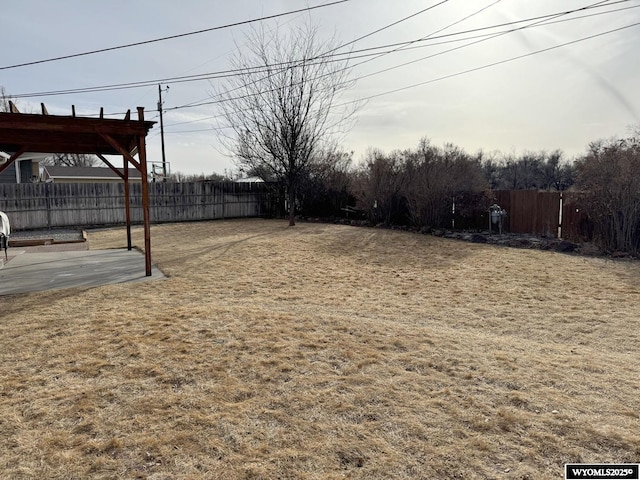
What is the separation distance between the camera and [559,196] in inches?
424

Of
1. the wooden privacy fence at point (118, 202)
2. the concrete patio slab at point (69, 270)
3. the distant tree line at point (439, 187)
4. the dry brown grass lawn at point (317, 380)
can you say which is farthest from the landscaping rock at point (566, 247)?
the wooden privacy fence at point (118, 202)

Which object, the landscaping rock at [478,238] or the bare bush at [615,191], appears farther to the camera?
the landscaping rock at [478,238]

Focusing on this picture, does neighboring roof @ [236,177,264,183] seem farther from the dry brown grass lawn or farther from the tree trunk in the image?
the dry brown grass lawn

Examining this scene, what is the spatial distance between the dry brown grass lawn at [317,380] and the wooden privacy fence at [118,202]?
38.9 ft

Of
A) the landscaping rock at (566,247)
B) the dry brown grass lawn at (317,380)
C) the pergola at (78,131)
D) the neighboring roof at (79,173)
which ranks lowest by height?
the dry brown grass lawn at (317,380)

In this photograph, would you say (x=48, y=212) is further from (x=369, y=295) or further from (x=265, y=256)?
(x=369, y=295)

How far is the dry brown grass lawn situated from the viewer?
6.68ft

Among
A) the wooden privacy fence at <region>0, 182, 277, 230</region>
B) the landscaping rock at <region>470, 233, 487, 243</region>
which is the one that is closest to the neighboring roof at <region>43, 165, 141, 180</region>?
the wooden privacy fence at <region>0, 182, 277, 230</region>

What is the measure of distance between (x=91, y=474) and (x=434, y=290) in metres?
4.89

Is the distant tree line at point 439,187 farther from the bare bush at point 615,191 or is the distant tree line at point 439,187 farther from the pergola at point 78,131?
the pergola at point 78,131

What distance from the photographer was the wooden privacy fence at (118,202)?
14797mm

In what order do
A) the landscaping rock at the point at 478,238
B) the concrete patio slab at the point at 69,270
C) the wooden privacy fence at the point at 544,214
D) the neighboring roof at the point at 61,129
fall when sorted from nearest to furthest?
the neighboring roof at the point at 61,129
the concrete patio slab at the point at 69,270
the wooden privacy fence at the point at 544,214
the landscaping rock at the point at 478,238

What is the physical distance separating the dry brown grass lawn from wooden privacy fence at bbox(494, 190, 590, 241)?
4.55 metres

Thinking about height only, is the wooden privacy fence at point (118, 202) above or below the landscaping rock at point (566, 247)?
above
